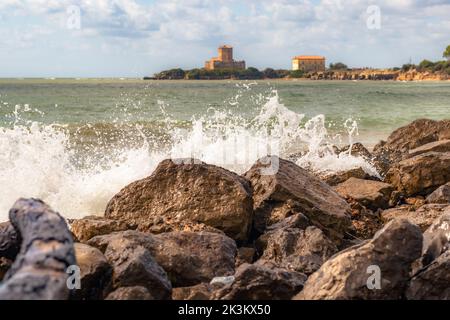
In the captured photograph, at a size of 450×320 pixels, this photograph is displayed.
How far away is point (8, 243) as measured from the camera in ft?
13.3

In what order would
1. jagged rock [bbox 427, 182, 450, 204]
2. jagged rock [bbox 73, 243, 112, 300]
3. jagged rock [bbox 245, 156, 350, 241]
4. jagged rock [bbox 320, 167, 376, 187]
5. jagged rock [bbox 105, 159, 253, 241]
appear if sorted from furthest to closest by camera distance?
jagged rock [bbox 320, 167, 376, 187] → jagged rock [bbox 427, 182, 450, 204] → jagged rock [bbox 245, 156, 350, 241] → jagged rock [bbox 105, 159, 253, 241] → jagged rock [bbox 73, 243, 112, 300]

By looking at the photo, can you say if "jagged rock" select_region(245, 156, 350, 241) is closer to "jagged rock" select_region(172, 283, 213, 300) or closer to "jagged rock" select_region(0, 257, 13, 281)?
"jagged rock" select_region(172, 283, 213, 300)

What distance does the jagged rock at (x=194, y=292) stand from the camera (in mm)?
3762

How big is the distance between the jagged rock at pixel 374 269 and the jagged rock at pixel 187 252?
0.89 metres

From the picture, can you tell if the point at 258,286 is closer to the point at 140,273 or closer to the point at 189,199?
the point at 140,273

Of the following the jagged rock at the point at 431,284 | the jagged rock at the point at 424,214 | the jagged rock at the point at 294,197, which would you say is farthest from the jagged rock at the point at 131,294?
the jagged rock at the point at 424,214

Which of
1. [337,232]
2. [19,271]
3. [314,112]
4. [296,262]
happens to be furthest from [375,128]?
[19,271]

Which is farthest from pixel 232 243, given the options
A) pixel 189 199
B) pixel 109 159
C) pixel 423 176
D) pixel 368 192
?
pixel 109 159

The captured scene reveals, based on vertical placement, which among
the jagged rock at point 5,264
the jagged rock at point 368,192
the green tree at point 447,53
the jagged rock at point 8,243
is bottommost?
the jagged rock at point 368,192

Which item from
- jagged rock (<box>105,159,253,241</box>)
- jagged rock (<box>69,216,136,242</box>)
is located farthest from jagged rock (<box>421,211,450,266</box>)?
jagged rock (<box>69,216,136,242</box>)

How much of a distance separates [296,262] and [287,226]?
0.93 m

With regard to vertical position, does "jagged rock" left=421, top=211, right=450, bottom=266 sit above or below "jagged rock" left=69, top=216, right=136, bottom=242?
above

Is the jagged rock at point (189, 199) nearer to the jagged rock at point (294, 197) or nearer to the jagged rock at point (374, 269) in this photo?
the jagged rock at point (294, 197)

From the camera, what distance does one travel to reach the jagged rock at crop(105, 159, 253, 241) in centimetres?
549
